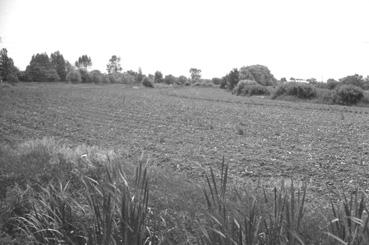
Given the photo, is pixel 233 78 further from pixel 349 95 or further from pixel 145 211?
pixel 145 211

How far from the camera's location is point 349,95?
3406 cm

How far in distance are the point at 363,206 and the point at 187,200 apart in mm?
3178

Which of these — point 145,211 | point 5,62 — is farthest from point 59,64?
point 145,211

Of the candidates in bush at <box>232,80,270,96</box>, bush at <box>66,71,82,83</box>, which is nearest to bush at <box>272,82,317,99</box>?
bush at <box>232,80,270,96</box>

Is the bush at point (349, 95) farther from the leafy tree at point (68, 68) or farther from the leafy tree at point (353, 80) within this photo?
the leafy tree at point (68, 68)

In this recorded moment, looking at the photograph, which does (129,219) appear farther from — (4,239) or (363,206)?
(363,206)

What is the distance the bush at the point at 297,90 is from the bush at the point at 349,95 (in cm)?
472

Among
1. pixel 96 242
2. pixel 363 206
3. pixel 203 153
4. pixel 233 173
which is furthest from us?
pixel 203 153

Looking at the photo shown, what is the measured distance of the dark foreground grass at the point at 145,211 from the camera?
234cm

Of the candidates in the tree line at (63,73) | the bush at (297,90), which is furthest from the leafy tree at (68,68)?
the bush at (297,90)

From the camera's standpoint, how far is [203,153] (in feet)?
30.4

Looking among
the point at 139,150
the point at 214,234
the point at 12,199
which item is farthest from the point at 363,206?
the point at 139,150

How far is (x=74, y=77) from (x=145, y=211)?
84558 mm

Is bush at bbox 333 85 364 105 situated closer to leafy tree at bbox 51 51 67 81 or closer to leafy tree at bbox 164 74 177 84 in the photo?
leafy tree at bbox 51 51 67 81
